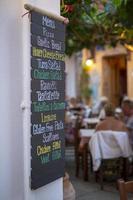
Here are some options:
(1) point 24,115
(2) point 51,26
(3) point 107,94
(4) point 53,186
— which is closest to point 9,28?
(2) point 51,26

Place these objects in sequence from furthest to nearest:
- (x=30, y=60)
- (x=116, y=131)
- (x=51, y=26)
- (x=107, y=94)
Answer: (x=107, y=94), (x=116, y=131), (x=51, y=26), (x=30, y=60)

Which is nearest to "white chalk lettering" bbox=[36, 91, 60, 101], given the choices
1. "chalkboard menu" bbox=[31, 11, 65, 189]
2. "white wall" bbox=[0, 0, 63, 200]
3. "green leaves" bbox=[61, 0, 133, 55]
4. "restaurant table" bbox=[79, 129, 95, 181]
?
"chalkboard menu" bbox=[31, 11, 65, 189]

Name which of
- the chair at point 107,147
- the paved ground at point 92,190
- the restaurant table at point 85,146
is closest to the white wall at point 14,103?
the paved ground at point 92,190

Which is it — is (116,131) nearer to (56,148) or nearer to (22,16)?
(56,148)

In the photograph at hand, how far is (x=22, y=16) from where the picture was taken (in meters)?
4.23

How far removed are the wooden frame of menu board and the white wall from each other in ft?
0.21

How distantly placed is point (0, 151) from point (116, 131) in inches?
195

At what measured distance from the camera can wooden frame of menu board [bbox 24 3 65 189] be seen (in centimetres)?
425

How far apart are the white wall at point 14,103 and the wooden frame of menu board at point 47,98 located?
0.06 m

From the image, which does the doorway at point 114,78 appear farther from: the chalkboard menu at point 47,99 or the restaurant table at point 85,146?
the chalkboard menu at point 47,99

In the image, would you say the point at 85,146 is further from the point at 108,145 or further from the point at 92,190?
the point at 92,190

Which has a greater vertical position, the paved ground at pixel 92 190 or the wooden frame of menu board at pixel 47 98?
the wooden frame of menu board at pixel 47 98

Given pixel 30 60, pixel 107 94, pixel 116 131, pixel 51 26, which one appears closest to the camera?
pixel 30 60

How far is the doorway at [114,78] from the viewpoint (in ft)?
70.8
